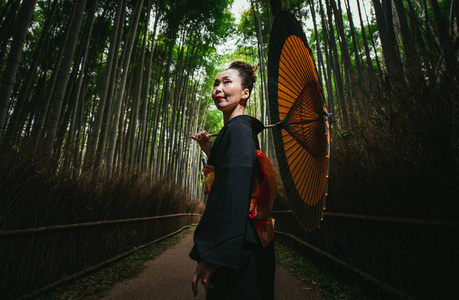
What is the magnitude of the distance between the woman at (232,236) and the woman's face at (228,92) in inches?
7.6

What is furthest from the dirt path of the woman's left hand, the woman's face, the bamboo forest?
the woman's face

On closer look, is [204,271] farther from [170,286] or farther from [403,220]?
[170,286]

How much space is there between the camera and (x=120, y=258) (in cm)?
333

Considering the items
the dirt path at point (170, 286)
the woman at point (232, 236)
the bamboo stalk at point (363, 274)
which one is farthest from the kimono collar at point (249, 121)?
the dirt path at point (170, 286)

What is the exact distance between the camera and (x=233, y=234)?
2.21 feet

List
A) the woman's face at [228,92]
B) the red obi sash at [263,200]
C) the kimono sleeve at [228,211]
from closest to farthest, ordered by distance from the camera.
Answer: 1. the kimono sleeve at [228,211]
2. the red obi sash at [263,200]
3. the woman's face at [228,92]

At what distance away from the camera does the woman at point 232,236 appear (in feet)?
2.19

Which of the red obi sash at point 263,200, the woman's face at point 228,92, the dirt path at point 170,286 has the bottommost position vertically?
the dirt path at point 170,286

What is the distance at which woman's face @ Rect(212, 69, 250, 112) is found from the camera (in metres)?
1.05

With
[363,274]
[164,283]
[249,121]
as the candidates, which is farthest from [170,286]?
[249,121]

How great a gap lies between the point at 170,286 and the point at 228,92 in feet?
8.50

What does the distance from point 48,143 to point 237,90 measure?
2265 mm

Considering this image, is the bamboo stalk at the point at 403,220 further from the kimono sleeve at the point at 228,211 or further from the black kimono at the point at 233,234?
the kimono sleeve at the point at 228,211

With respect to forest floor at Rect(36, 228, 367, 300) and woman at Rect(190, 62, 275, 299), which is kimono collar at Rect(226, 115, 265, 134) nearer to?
woman at Rect(190, 62, 275, 299)
